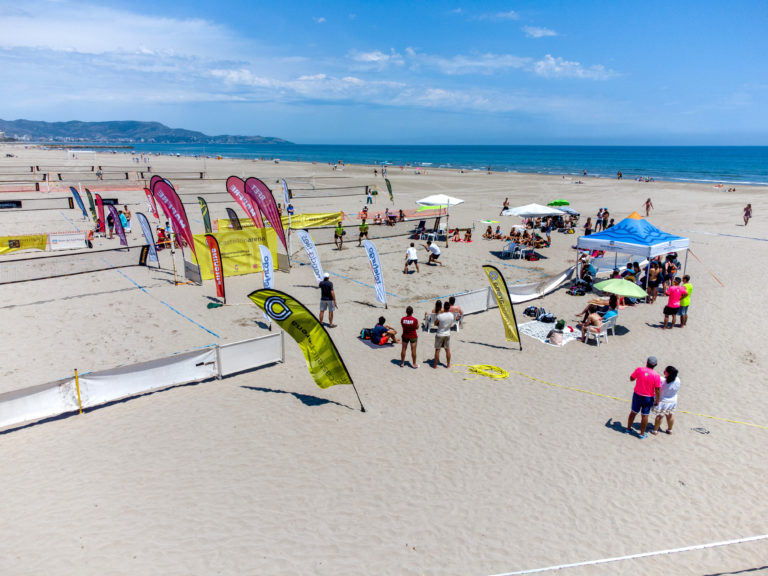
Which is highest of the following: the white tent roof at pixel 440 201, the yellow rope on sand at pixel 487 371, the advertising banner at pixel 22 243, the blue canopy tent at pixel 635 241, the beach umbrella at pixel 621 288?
the white tent roof at pixel 440 201

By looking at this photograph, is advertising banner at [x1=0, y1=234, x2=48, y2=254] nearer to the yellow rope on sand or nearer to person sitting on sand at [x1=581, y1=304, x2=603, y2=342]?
the yellow rope on sand

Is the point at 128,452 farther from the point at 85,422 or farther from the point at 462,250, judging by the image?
the point at 462,250

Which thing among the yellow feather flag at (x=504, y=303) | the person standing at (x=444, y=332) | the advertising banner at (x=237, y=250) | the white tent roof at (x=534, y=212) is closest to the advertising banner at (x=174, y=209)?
the advertising banner at (x=237, y=250)

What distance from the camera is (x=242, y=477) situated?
21.5 ft

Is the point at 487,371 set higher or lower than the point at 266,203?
lower

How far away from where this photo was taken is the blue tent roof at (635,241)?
569 inches

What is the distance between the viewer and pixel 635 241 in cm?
1477

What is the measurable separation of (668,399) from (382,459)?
15.2 ft

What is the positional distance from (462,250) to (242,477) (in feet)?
54.0

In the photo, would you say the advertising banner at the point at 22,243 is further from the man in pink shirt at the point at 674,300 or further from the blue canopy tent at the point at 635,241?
the man in pink shirt at the point at 674,300

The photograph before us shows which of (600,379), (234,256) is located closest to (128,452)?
(600,379)

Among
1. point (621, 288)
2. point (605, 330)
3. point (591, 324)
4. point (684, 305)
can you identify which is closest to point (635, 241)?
point (684, 305)

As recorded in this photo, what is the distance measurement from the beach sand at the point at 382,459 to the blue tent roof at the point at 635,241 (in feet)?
7.69

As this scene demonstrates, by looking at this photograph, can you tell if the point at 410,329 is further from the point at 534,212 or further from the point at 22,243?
the point at 22,243
